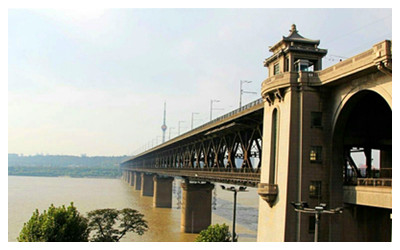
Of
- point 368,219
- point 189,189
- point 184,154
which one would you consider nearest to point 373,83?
point 368,219

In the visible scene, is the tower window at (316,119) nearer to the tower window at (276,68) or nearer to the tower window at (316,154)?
the tower window at (316,154)

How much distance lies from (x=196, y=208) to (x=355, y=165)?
1515 inches

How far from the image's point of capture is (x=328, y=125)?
32.0 meters

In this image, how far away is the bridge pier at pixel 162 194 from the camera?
104369 mm

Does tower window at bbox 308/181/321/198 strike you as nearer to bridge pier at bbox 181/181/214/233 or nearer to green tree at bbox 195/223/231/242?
green tree at bbox 195/223/231/242

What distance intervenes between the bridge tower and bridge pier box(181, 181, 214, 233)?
3375 centimetres

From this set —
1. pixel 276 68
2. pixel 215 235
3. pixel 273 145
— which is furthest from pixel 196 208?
pixel 276 68

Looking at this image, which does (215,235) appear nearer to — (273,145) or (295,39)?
(273,145)

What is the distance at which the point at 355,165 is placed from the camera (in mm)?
34750

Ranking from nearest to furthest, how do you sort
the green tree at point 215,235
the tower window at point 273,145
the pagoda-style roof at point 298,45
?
the pagoda-style roof at point 298,45, the tower window at point 273,145, the green tree at point 215,235

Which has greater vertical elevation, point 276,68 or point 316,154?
point 276,68

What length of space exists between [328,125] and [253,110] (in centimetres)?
1073

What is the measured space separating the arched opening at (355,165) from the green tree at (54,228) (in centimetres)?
2180

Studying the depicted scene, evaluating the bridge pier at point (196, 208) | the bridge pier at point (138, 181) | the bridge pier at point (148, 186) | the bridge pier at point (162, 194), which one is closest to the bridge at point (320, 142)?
the bridge pier at point (196, 208)
